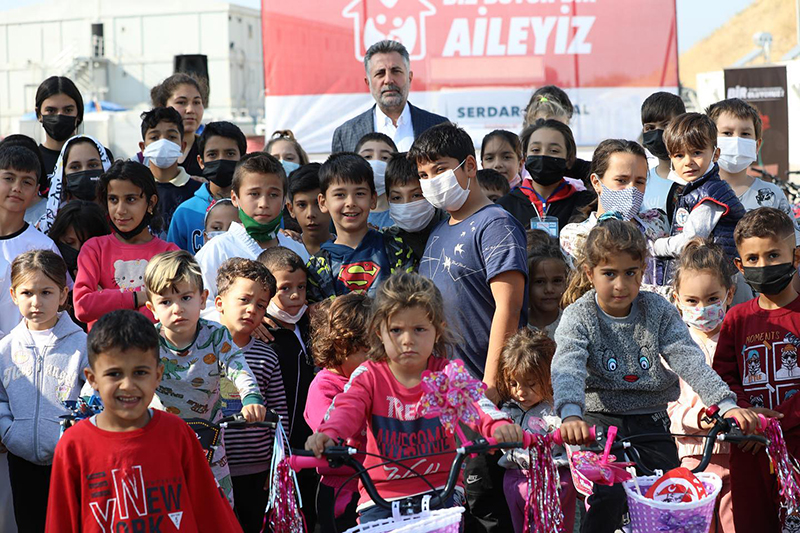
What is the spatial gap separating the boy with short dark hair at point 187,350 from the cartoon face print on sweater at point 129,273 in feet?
3.17

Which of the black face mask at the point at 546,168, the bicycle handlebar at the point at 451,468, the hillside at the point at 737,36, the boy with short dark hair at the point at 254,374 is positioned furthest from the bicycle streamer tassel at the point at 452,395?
the hillside at the point at 737,36

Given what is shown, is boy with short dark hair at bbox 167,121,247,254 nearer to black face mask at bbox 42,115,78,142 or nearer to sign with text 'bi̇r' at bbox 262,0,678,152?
black face mask at bbox 42,115,78,142

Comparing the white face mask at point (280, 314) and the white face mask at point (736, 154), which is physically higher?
the white face mask at point (736, 154)

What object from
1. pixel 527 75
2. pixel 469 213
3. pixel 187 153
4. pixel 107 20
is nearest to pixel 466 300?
pixel 469 213

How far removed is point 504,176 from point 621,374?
3.01m

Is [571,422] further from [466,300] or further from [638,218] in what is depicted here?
[638,218]

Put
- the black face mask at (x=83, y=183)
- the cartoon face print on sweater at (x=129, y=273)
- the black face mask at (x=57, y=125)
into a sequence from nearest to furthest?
the cartoon face print on sweater at (x=129, y=273)
the black face mask at (x=83, y=183)
the black face mask at (x=57, y=125)

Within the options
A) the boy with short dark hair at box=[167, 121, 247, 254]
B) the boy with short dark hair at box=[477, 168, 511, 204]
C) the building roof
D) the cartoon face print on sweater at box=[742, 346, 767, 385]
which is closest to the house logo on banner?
the boy with short dark hair at box=[167, 121, 247, 254]

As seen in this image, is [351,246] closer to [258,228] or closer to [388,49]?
[258,228]

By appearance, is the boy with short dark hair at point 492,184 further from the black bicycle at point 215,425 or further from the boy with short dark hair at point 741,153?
the black bicycle at point 215,425

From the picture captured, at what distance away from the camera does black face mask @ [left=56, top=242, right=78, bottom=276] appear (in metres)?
6.42

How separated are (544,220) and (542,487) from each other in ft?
9.73

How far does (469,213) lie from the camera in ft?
17.2

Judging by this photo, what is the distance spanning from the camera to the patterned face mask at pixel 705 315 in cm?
535
